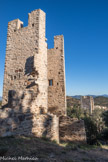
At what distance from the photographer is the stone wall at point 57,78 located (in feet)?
32.6

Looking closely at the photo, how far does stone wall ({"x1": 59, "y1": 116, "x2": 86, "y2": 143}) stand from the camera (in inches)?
318

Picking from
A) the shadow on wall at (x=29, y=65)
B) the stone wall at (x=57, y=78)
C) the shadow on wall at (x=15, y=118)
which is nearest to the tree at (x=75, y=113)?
the stone wall at (x=57, y=78)

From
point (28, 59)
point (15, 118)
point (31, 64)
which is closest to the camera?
point (15, 118)

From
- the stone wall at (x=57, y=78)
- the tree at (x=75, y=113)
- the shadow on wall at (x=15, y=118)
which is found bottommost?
the tree at (x=75, y=113)

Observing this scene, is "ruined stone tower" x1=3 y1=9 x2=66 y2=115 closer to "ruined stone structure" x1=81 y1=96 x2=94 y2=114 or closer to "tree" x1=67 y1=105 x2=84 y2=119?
"tree" x1=67 y1=105 x2=84 y2=119

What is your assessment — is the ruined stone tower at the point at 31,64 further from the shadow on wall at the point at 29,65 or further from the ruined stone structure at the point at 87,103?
the ruined stone structure at the point at 87,103

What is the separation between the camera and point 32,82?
7746 millimetres

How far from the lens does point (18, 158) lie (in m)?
3.66

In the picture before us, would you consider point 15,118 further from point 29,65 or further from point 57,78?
point 57,78

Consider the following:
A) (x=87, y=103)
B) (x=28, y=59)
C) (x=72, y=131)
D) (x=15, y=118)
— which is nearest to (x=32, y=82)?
(x=28, y=59)

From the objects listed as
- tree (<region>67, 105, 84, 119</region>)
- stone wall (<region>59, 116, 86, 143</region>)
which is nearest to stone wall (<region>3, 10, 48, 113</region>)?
stone wall (<region>59, 116, 86, 143</region>)

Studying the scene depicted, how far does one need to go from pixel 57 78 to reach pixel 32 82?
298cm

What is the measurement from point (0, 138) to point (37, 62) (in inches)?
173

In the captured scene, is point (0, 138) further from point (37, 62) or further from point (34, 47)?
point (34, 47)
